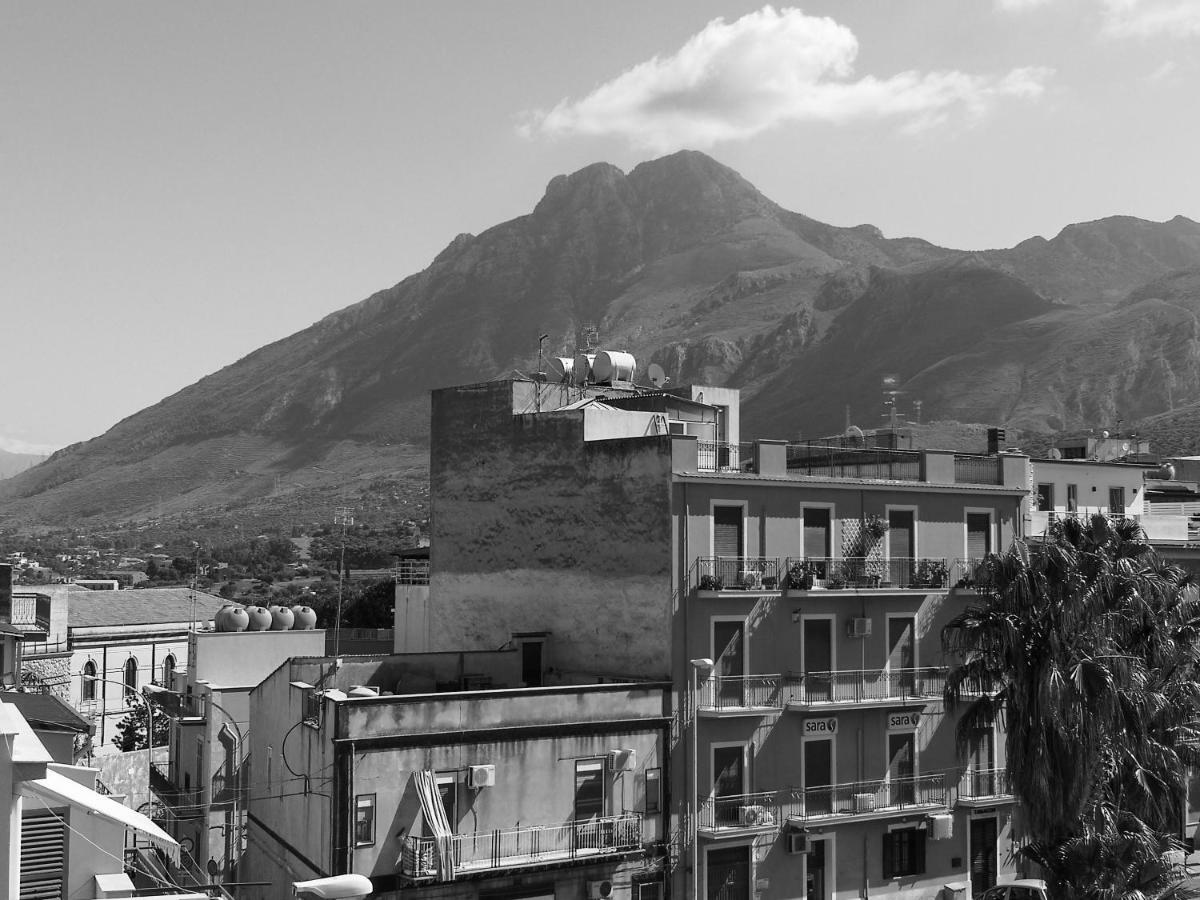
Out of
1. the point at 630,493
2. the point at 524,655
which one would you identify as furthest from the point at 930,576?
the point at 524,655

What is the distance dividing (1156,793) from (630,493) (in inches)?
588

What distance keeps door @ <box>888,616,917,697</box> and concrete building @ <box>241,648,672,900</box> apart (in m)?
7.94

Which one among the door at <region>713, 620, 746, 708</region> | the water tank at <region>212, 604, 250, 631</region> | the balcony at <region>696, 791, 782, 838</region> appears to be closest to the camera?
the balcony at <region>696, 791, 782, 838</region>

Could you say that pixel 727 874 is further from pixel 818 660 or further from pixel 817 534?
pixel 817 534

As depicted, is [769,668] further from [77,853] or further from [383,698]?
[77,853]

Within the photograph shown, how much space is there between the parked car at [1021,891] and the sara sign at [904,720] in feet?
24.7

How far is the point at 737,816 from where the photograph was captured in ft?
117

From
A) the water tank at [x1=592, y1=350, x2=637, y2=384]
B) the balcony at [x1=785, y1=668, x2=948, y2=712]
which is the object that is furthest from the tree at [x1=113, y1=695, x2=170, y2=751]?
the balcony at [x1=785, y1=668, x2=948, y2=712]

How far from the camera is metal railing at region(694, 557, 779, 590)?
117 feet

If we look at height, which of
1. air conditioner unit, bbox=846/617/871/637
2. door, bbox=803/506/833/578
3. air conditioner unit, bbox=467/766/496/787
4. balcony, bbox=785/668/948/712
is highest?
door, bbox=803/506/833/578

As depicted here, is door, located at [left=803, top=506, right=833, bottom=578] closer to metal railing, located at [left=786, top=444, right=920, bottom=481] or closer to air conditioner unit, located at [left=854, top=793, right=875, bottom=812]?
metal railing, located at [left=786, top=444, right=920, bottom=481]

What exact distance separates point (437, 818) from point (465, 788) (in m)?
1.10

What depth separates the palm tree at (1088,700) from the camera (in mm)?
28984

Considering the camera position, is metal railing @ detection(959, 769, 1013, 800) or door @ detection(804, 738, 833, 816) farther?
metal railing @ detection(959, 769, 1013, 800)
